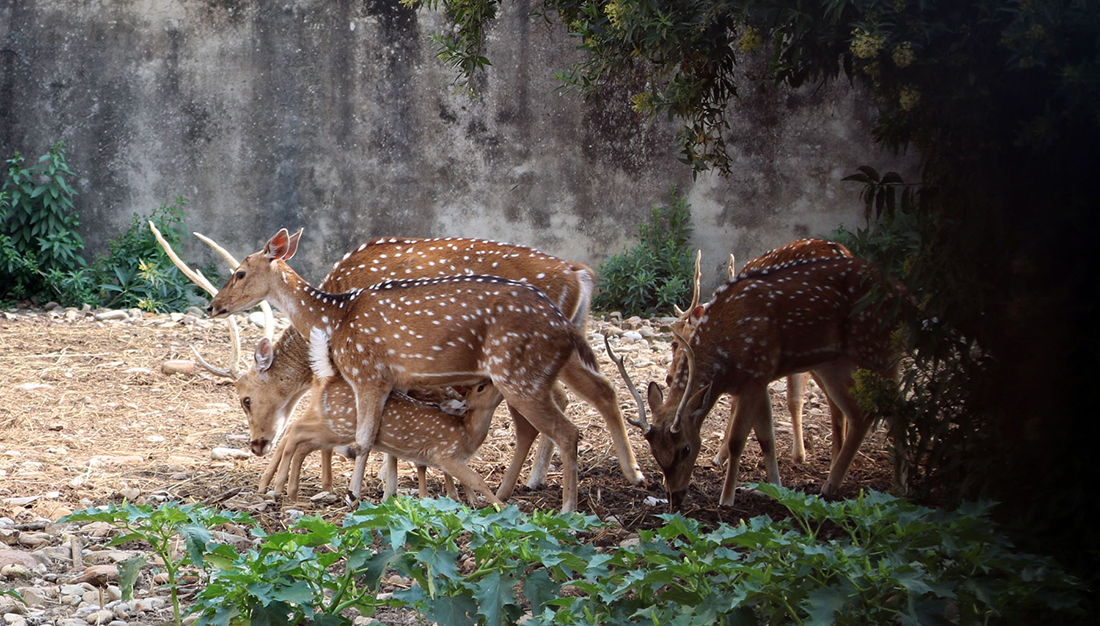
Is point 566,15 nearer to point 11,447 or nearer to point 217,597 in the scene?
point 217,597

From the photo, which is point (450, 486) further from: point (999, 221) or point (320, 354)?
point (999, 221)

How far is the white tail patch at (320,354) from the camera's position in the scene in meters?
5.49

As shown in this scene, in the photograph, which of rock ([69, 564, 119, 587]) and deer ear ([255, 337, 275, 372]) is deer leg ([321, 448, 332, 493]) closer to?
deer ear ([255, 337, 275, 372])

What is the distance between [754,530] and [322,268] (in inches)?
317

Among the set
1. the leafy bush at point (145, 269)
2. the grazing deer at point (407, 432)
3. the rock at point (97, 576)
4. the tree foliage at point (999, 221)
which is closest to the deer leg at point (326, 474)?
the grazing deer at point (407, 432)

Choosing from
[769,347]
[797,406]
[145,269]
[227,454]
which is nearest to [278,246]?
[227,454]

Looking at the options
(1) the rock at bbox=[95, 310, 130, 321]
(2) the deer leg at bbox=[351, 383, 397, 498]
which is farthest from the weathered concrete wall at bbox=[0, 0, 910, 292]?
(2) the deer leg at bbox=[351, 383, 397, 498]

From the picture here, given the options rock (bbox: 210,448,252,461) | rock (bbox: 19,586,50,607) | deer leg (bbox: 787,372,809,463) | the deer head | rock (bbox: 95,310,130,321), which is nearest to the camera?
rock (bbox: 19,586,50,607)

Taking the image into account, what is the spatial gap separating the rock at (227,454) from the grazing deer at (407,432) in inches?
25.6

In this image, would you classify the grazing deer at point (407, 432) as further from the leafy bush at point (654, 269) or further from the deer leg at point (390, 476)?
the leafy bush at point (654, 269)

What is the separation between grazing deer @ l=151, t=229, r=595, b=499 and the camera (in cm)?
556

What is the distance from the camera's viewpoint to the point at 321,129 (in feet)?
34.4

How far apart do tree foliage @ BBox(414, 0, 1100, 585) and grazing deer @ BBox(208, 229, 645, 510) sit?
1797mm

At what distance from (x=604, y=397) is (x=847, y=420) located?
1205mm
